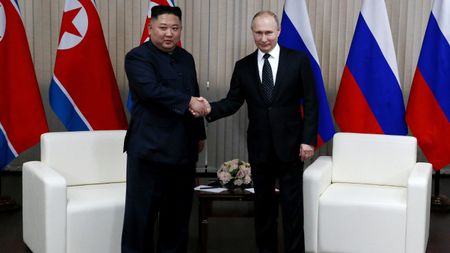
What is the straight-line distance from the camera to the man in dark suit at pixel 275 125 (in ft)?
12.3

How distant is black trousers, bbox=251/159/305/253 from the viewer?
3.82m

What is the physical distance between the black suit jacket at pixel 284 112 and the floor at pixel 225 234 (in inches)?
32.7

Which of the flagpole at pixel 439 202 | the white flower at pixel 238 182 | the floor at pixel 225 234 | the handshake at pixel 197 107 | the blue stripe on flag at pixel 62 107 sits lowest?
the floor at pixel 225 234

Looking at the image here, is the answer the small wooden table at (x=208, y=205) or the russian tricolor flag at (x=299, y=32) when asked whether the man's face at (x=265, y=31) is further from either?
the russian tricolor flag at (x=299, y=32)

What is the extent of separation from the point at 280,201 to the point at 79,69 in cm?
204

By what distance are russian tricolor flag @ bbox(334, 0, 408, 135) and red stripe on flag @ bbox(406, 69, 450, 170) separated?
0.12m

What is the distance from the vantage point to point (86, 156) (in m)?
4.28

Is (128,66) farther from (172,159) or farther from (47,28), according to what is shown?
(47,28)

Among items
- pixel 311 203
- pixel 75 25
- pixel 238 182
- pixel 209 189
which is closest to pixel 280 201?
pixel 311 203

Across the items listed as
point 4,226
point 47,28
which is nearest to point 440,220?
point 4,226

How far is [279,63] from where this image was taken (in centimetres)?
376

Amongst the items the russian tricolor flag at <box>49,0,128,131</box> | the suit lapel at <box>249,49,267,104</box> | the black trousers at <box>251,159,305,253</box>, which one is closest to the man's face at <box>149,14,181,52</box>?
the suit lapel at <box>249,49,267,104</box>

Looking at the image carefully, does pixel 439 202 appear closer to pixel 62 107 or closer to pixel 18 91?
pixel 62 107

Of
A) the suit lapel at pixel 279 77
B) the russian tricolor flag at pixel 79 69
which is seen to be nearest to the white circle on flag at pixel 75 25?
the russian tricolor flag at pixel 79 69
